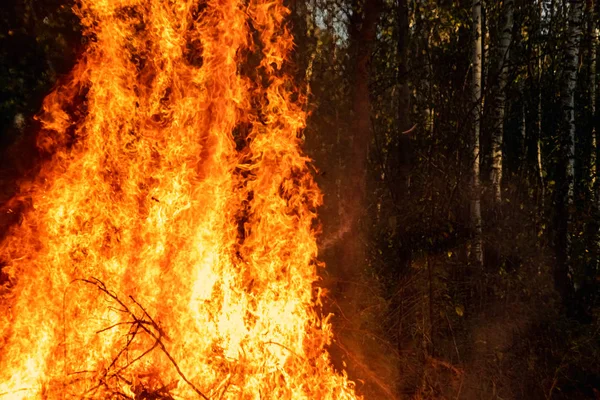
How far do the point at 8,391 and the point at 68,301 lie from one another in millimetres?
1036

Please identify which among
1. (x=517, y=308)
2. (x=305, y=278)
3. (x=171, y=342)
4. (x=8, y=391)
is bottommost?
(x=517, y=308)

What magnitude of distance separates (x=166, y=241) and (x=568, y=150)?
798cm

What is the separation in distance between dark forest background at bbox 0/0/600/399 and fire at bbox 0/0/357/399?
3.92 feet

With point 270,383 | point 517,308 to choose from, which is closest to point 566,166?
point 517,308

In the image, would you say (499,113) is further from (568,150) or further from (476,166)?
(568,150)

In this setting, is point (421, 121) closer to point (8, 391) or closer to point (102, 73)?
point (102, 73)

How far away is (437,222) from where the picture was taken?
885cm

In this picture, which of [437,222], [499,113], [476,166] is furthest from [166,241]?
[499,113]

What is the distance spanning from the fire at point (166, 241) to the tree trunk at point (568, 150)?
20.2ft

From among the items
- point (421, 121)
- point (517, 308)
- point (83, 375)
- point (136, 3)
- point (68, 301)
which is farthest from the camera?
point (421, 121)

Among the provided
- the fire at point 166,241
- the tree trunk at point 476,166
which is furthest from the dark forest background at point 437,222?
the fire at point 166,241

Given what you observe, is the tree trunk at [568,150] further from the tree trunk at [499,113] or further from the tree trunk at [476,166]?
the tree trunk at [476,166]

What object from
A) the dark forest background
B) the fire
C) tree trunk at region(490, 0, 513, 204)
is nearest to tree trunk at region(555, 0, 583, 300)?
Result: the dark forest background

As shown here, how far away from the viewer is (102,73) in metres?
6.34
